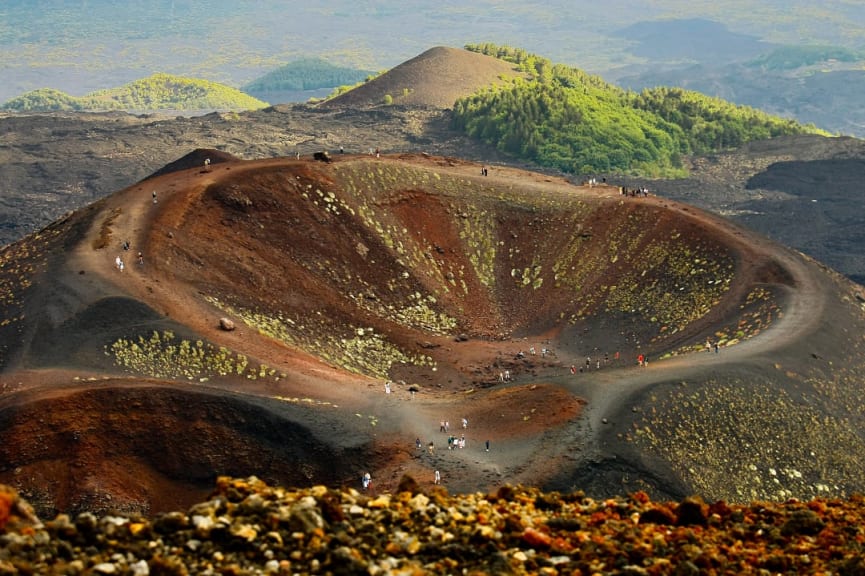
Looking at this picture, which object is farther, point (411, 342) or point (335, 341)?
point (411, 342)

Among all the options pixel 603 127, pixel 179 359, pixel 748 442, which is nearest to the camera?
pixel 748 442

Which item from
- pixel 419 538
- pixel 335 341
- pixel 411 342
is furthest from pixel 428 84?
pixel 419 538

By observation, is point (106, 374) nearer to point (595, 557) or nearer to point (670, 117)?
point (595, 557)

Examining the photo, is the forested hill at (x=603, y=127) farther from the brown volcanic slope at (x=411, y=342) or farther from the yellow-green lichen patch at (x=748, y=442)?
the yellow-green lichen patch at (x=748, y=442)

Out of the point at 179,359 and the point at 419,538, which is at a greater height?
the point at 419,538

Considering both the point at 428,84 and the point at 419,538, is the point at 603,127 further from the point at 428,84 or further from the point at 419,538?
the point at 419,538

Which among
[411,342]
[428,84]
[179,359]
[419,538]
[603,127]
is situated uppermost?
[419,538]

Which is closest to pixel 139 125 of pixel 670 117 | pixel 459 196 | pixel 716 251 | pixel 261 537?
pixel 670 117

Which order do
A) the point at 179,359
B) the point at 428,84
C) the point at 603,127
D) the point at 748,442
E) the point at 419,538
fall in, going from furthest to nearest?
the point at 428,84
the point at 603,127
the point at 179,359
the point at 748,442
the point at 419,538
